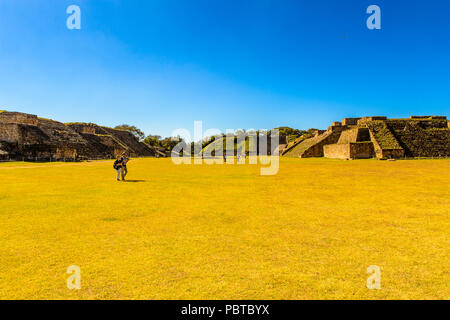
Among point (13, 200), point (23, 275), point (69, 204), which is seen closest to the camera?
point (23, 275)

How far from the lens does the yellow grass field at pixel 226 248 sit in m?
2.56

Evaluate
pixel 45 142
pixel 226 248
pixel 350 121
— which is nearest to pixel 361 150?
pixel 350 121

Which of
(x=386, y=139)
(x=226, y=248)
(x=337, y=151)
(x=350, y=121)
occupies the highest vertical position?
(x=350, y=121)

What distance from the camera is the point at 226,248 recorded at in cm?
363

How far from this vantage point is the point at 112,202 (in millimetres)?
6785

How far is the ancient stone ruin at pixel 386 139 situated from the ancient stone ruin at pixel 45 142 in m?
32.1

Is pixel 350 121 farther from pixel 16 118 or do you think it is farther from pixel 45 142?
pixel 16 118

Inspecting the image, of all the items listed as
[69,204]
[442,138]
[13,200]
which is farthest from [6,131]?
[442,138]

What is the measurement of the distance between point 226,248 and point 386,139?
1290 inches

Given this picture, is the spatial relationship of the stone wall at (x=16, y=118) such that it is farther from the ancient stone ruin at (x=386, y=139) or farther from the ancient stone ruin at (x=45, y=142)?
the ancient stone ruin at (x=386, y=139)

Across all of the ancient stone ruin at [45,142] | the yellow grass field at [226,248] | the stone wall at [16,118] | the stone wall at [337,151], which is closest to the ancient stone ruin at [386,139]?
the stone wall at [337,151]
